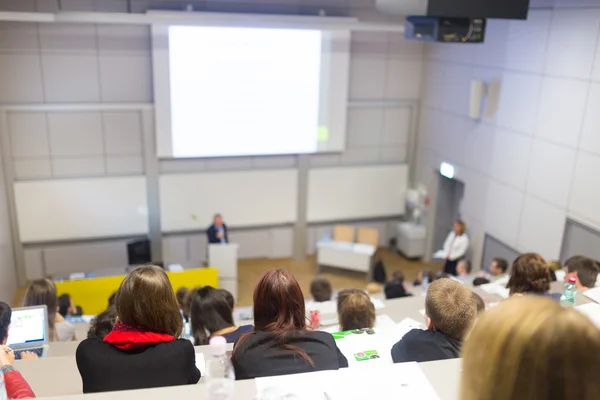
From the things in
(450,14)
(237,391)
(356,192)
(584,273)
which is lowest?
(356,192)

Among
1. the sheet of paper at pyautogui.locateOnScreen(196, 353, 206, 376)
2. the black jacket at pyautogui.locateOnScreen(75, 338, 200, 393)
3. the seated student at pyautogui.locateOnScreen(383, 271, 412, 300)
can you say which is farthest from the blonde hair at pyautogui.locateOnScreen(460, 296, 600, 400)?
the seated student at pyautogui.locateOnScreen(383, 271, 412, 300)

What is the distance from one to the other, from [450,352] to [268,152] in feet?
21.6

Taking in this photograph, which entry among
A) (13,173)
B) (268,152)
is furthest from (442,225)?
(13,173)

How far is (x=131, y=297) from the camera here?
212 centimetres

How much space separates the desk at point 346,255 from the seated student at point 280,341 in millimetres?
6373

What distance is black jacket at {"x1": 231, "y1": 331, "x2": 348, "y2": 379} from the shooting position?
196 centimetres

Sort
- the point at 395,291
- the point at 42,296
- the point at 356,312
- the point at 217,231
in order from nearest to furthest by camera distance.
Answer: the point at 356,312 → the point at 42,296 → the point at 395,291 → the point at 217,231

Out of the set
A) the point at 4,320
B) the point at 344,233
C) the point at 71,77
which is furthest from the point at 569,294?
the point at 71,77

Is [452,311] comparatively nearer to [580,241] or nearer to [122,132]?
[580,241]

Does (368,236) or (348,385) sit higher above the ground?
(348,385)

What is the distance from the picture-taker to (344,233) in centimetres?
916

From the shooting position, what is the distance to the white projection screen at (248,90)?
313 inches

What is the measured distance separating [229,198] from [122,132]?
6.59ft

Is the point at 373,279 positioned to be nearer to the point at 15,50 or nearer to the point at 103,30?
the point at 103,30
